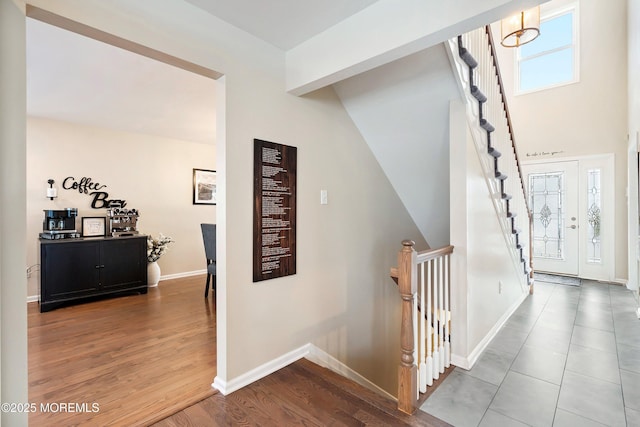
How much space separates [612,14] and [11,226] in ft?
24.8

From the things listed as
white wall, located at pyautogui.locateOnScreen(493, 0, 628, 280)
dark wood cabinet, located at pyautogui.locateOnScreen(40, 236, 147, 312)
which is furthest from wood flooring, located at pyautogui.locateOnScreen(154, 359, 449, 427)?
white wall, located at pyautogui.locateOnScreen(493, 0, 628, 280)

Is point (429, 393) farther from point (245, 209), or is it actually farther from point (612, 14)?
point (612, 14)

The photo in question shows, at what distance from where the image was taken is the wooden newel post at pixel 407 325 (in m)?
1.82

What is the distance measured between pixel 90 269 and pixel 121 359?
1966mm

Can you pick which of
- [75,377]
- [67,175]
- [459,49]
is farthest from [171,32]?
[67,175]

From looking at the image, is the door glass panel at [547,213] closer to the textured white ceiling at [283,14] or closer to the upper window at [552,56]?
the upper window at [552,56]

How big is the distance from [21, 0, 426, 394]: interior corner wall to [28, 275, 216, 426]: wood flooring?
0.42m

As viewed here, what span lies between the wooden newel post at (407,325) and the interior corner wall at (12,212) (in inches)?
73.5

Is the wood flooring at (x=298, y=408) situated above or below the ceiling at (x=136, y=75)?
below

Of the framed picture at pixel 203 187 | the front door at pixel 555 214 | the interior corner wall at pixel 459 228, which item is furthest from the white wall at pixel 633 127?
the framed picture at pixel 203 187

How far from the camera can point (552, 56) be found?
210 inches

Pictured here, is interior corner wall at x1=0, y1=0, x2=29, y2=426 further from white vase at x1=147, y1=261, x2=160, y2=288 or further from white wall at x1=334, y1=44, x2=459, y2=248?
white vase at x1=147, y1=261, x2=160, y2=288

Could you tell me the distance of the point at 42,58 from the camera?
2.30 m

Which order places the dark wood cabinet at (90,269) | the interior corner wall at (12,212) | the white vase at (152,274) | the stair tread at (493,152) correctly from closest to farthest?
the interior corner wall at (12,212) → the stair tread at (493,152) → the dark wood cabinet at (90,269) → the white vase at (152,274)
